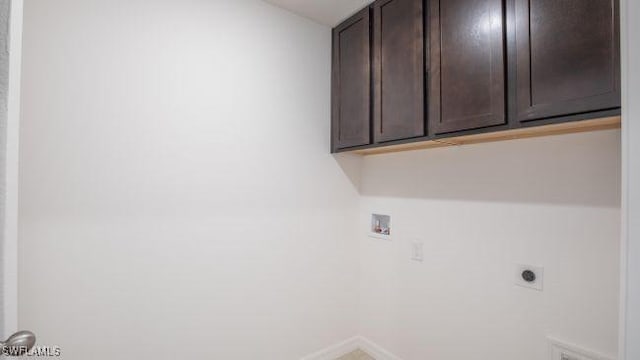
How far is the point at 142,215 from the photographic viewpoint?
1.56 m

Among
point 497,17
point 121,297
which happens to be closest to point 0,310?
point 121,297

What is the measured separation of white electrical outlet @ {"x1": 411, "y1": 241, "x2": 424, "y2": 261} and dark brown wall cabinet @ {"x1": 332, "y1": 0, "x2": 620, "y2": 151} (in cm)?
74

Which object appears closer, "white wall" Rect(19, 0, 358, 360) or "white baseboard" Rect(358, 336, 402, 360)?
"white wall" Rect(19, 0, 358, 360)

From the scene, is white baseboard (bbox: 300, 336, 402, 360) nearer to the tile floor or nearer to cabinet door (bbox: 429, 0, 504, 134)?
the tile floor

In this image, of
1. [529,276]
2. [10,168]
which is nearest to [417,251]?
[529,276]

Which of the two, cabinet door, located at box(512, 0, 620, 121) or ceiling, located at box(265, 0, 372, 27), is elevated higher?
ceiling, located at box(265, 0, 372, 27)

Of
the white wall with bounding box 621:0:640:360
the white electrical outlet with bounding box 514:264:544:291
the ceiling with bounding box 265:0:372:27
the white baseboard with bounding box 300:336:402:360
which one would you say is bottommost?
the white baseboard with bounding box 300:336:402:360

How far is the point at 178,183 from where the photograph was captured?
1669 millimetres

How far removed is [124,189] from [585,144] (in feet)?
7.42

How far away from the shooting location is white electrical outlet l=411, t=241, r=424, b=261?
2.02 metres

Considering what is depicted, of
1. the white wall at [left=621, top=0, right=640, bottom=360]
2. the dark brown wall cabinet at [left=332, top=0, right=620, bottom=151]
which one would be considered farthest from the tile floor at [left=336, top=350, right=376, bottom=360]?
the white wall at [left=621, top=0, right=640, bottom=360]

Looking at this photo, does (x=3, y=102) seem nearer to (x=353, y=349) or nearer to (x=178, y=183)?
(x=178, y=183)

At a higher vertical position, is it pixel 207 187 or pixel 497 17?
pixel 497 17

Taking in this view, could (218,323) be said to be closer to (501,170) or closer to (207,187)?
(207,187)
